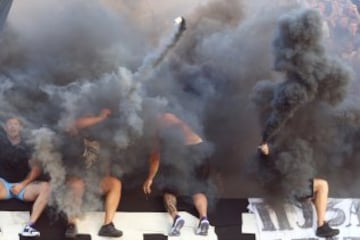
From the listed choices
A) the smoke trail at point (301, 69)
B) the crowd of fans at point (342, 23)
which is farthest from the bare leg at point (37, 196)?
the crowd of fans at point (342, 23)

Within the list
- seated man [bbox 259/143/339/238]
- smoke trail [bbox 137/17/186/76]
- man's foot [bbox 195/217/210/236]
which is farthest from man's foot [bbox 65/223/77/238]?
seated man [bbox 259/143/339/238]

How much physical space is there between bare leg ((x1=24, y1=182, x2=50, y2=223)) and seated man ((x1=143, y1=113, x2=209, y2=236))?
5.41 feet

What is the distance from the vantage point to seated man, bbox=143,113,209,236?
10.2 metres

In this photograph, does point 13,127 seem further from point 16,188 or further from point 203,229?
point 203,229

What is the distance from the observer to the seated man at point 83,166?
9.80 metres

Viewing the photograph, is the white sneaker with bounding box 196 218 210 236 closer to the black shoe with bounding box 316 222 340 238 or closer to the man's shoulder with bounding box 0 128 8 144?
the black shoe with bounding box 316 222 340 238

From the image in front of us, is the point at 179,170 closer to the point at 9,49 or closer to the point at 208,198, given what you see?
the point at 208,198

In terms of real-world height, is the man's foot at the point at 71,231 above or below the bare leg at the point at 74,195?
below

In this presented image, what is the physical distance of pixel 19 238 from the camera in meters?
9.81

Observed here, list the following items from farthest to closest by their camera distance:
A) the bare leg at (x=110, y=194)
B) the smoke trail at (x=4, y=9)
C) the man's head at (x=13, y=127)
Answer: the smoke trail at (x=4, y=9)
the man's head at (x=13, y=127)
the bare leg at (x=110, y=194)

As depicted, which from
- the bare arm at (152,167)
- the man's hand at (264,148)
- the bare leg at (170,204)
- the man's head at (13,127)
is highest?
the man's head at (13,127)

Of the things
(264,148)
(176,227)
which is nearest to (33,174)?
(176,227)

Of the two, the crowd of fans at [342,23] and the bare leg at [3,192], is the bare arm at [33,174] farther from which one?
the crowd of fans at [342,23]

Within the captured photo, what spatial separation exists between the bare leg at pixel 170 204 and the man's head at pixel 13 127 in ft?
8.92
